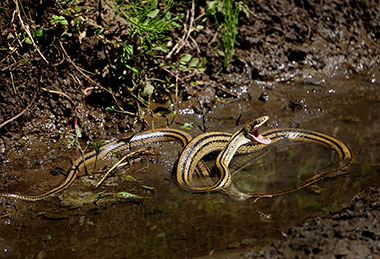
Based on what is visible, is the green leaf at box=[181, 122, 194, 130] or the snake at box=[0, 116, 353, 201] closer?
the snake at box=[0, 116, 353, 201]

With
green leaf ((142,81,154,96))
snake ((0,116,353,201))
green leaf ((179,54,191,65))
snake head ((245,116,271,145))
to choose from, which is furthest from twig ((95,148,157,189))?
green leaf ((179,54,191,65))

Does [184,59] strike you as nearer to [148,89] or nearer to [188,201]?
[148,89]

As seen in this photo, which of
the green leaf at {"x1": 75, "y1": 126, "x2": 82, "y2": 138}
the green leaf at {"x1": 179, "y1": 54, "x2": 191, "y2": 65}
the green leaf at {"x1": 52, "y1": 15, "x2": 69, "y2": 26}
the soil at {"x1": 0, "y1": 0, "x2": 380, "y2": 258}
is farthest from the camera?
the green leaf at {"x1": 179, "y1": 54, "x2": 191, "y2": 65}

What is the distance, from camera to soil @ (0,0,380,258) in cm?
379

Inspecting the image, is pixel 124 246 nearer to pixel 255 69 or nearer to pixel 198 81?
pixel 198 81

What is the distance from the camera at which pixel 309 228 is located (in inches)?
146

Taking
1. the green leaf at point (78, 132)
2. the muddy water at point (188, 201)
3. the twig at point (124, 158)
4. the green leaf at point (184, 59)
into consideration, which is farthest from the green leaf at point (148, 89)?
the green leaf at point (78, 132)

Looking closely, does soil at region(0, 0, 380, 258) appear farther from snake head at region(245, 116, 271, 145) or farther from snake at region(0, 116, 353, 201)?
snake head at region(245, 116, 271, 145)

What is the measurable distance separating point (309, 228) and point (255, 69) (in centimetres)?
418

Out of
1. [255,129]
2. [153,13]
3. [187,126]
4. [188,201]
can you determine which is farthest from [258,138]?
[153,13]

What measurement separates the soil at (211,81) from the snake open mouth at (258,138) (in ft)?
2.56

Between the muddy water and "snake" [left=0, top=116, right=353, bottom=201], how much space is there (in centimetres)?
14

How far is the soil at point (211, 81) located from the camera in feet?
12.4

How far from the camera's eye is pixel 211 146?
19.8ft
